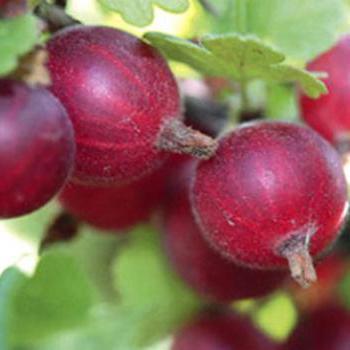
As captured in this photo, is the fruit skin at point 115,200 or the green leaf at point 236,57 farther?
the fruit skin at point 115,200

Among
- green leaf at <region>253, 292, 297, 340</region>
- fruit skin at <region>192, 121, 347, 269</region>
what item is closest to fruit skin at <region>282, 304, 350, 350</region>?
green leaf at <region>253, 292, 297, 340</region>

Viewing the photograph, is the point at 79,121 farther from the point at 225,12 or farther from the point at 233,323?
the point at 233,323

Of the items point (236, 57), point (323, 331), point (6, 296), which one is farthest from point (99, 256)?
point (236, 57)

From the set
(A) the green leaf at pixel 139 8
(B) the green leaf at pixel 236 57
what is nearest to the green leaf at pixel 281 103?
(B) the green leaf at pixel 236 57

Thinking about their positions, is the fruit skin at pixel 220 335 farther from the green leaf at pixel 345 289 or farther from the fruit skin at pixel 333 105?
the fruit skin at pixel 333 105

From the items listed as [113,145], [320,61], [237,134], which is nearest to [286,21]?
[320,61]

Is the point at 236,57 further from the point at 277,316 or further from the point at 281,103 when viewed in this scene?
the point at 277,316
